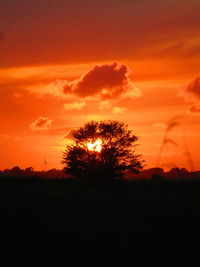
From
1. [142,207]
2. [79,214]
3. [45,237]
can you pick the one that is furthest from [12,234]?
[142,207]

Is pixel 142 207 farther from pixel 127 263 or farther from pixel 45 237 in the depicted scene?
pixel 127 263

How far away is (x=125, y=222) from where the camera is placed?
59.0ft

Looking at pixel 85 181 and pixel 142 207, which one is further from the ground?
pixel 85 181

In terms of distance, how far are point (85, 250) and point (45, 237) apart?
1.78 meters

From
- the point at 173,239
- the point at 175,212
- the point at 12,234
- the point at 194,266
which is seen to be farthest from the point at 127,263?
the point at 175,212

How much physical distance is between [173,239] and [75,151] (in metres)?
Result: 48.5

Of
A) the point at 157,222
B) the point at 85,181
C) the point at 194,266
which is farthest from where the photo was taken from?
the point at 85,181

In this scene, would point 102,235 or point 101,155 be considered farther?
point 101,155

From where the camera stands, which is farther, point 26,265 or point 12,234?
point 12,234

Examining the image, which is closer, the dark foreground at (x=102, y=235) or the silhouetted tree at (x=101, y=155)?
the dark foreground at (x=102, y=235)

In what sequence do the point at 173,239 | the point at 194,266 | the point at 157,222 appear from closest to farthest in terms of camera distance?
the point at 194,266 < the point at 173,239 < the point at 157,222

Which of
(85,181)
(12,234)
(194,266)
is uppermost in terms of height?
(85,181)

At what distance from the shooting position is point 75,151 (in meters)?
63.4

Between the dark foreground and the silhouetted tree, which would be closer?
the dark foreground
